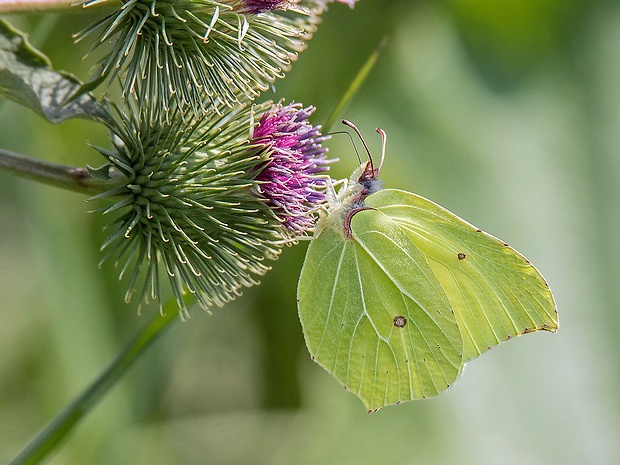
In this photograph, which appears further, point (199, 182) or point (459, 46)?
point (459, 46)

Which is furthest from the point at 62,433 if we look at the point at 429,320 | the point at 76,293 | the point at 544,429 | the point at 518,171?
the point at 518,171

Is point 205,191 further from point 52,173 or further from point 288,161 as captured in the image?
point 52,173

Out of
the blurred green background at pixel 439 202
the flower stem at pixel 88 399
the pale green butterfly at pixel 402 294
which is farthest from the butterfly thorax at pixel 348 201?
the blurred green background at pixel 439 202

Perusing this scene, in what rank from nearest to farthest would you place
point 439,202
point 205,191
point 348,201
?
1. point 205,191
2. point 348,201
3. point 439,202

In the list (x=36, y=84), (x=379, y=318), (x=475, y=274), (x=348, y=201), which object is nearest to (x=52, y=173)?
(x=36, y=84)

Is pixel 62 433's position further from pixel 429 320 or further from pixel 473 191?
pixel 473 191

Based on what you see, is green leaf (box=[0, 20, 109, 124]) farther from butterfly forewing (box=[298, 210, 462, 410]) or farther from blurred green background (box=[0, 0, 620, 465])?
butterfly forewing (box=[298, 210, 462, 410])
